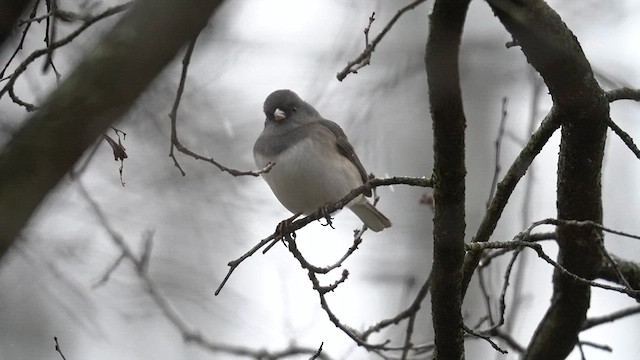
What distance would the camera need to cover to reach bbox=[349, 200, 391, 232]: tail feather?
13.4ft

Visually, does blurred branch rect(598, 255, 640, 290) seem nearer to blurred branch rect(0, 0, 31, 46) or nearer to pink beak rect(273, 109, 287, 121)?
pink beak rect(273, 109, 287, 121)

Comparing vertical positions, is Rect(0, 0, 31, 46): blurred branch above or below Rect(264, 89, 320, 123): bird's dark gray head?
below

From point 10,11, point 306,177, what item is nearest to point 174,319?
point 306,177

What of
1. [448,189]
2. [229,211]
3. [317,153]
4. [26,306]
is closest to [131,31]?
[448,189]

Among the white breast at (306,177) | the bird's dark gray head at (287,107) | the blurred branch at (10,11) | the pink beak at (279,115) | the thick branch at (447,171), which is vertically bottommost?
the blurred branch at (10,11)

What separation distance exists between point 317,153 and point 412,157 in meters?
2.83

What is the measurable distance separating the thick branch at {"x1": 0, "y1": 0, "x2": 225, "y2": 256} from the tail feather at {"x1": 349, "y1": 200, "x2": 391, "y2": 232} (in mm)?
2928

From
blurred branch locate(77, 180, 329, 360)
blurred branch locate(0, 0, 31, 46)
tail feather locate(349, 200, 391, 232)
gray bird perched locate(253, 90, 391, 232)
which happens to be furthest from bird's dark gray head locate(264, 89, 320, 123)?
blurred branch locate(0, 0, 31, 46)

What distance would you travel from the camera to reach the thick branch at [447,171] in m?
1.79

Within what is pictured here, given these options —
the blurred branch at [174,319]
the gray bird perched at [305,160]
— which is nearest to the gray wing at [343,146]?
the gray bird perched at [305,160]

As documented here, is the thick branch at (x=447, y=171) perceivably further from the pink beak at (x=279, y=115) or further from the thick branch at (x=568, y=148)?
the pink beak at (x=279, y=115)

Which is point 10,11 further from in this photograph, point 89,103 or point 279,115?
point 279,115

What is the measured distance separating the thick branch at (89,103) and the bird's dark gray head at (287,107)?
2841 mm

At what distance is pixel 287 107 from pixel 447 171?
215cm
